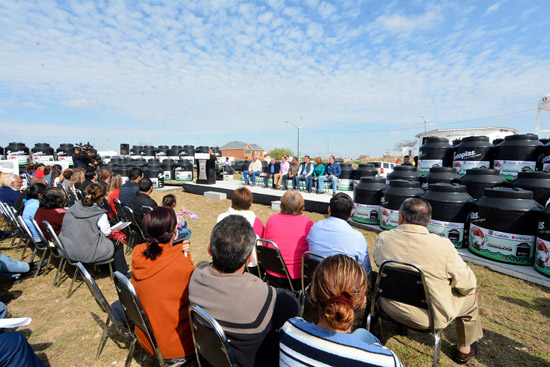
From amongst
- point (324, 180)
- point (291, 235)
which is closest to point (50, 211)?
point (291, 235)

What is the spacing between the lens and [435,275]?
2223 millimetres

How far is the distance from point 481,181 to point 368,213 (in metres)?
2.51

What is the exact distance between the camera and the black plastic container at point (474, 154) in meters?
7.02

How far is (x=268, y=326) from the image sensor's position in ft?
5.24

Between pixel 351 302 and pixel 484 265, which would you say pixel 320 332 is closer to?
pixel 351 302

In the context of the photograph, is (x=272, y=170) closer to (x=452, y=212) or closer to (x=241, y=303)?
(x=452, y=212)

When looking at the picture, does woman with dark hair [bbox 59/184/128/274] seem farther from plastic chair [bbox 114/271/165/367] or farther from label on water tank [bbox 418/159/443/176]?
label on water tank [bbox 418/159/443/176]

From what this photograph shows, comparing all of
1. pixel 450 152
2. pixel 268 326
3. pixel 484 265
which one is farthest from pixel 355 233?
pixel 450 152

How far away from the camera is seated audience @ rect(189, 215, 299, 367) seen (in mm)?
1550

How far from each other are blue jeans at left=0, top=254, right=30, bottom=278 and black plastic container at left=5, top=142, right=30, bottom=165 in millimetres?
17760

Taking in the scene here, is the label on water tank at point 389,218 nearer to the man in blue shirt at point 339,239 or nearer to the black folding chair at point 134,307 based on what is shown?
the man in blue shirt at point 339,239

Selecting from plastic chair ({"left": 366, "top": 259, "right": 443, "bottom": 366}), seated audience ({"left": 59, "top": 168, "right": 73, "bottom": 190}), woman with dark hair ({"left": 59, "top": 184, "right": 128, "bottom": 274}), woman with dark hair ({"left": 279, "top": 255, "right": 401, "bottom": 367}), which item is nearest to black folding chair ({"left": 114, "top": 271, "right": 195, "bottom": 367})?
woman with dark hair ({"left": 279, "top": 255, "right": 401, "bottom": 367})

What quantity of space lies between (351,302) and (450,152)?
27.0ft

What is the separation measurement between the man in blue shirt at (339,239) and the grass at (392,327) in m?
1.01
